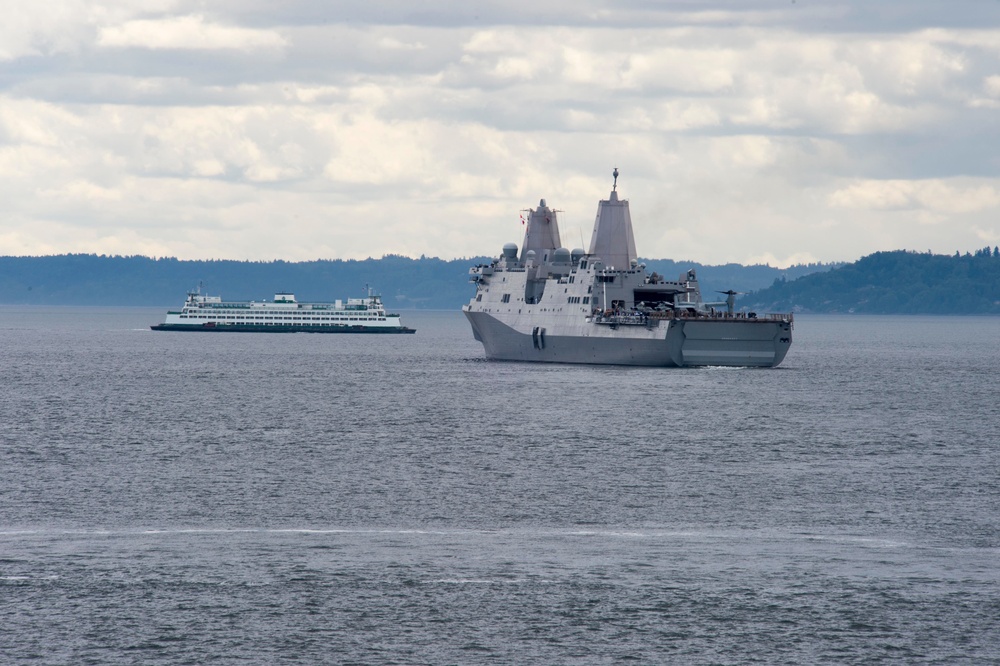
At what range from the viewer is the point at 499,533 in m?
39.9

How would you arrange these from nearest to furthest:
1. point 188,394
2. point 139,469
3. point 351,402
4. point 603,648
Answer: point 603,648 < point 139,469 < point 351,402 < point 188,394

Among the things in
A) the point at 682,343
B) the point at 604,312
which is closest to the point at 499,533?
the point at 682,343

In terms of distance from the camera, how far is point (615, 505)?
44.7 metres

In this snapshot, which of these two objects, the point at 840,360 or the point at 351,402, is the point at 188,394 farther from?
the point at 840,360

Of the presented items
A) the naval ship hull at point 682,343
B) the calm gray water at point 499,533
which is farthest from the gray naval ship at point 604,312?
the calm gray water at point 499,533

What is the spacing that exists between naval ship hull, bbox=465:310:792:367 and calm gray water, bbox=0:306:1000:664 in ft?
51.6

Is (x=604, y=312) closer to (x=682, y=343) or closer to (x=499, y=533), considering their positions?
(x=682, y=343)

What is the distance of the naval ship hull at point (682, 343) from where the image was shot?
97375 millimetres

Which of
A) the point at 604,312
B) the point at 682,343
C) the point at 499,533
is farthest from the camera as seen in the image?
the point at 604,312

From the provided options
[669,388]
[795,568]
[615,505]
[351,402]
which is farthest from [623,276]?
[795,568]

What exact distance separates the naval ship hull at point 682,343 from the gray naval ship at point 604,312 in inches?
2.7

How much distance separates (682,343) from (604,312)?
6.52 meters

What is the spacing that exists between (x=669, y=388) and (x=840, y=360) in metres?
59.6

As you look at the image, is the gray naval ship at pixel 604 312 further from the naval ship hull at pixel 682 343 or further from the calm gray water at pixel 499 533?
the calm gray water at pixel 499 533
